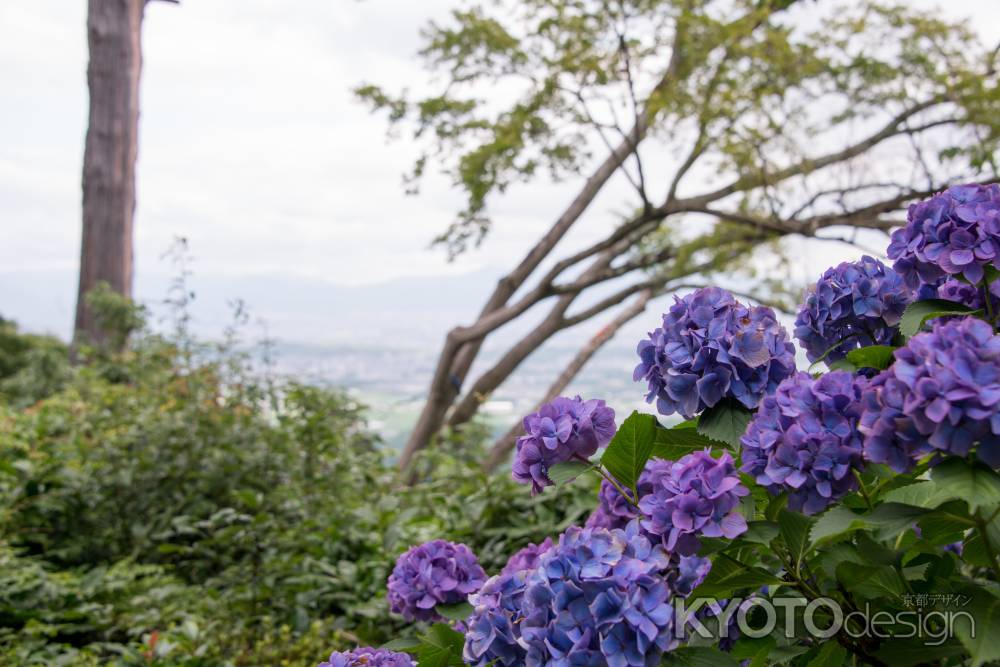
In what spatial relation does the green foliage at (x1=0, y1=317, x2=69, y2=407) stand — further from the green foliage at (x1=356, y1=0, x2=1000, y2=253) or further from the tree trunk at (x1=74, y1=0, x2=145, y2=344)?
the green foliage at (x1=356, y1=0, x2=1000, y2=253)

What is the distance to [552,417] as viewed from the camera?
3.43 feet

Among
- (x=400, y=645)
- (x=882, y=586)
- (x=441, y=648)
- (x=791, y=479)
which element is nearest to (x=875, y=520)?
(x=791, y=479)

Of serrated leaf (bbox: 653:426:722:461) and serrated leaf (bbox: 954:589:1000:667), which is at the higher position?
serrated leaf (bbox: 653:426:722:461)

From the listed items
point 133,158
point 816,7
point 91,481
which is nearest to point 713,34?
point 816,7

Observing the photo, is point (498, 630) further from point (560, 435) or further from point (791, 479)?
point (791, 479)

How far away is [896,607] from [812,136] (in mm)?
5778

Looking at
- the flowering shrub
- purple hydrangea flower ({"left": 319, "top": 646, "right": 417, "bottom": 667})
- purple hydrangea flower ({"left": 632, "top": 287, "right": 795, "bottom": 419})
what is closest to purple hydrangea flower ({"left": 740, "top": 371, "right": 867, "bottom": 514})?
the flowering shrub

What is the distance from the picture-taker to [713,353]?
0.98 m

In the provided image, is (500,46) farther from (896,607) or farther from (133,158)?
(896,607)

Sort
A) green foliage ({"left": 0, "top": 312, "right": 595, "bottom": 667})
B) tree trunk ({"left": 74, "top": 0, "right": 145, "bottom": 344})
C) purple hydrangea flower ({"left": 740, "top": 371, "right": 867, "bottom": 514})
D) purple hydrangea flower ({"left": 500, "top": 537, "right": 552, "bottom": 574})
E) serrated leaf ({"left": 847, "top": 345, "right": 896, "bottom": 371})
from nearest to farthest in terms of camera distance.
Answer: purple hydrangea flower ({"left": 740, "top": 371, "right": 867, "bottom": 514}), serrated leaf ({"left": 847, "top": 345, "right": 896, "bottom": 371}), purple hydrangea flower ({"left": 500, "top": 537, "right": 552, "bottom": 574}), green foliage ({"left": 0, "top": 312, "right": 595, "bottom": 667}), tree trunk ({"left": 74, "top": 0, "right": 145, "bottom": 344})

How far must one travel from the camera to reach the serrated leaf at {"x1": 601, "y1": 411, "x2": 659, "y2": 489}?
0.94 metres

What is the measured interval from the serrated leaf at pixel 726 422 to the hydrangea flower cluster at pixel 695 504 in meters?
0.06

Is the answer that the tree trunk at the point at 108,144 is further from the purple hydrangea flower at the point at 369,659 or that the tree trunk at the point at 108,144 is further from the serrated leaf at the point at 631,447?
the serrated leaf at the point at 631,447

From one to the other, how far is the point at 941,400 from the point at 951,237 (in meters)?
0.35
